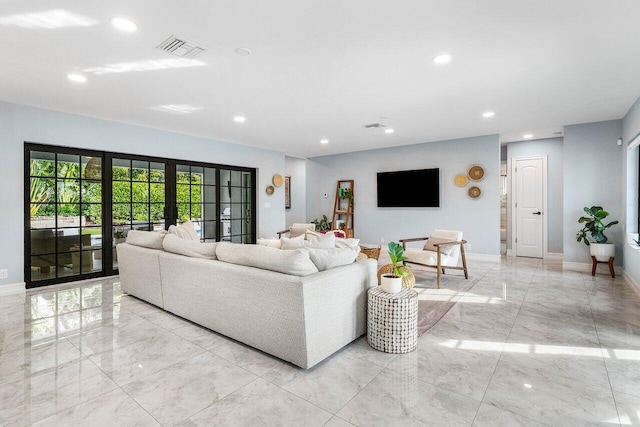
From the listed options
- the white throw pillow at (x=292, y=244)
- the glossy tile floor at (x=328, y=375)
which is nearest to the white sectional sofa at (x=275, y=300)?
the glossy tile floor at (x=328, y=375)

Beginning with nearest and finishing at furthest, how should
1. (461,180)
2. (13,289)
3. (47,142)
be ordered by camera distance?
(13,289), (47,142), (461,180)

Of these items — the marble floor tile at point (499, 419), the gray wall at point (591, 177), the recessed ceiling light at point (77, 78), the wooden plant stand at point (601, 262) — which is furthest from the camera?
the gray wall at point (591, 177)

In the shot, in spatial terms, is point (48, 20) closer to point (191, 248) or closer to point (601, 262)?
point (191, 248)

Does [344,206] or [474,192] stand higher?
[474,192]

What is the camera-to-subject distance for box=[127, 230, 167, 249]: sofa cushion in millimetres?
3678

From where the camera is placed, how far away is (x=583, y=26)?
8.07 ft

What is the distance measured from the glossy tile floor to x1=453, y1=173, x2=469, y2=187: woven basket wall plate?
3.58m

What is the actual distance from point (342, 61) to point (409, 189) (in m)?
4.77

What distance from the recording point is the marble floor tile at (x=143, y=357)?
2.19m

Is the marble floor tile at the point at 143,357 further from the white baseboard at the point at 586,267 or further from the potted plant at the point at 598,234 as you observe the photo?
the white baseboard at the point at 586,267

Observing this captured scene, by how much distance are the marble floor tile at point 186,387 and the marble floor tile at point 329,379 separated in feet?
0.77

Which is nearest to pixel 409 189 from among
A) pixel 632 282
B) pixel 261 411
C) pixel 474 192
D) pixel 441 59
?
pixel 474 192

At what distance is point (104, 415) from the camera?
68.9 inches

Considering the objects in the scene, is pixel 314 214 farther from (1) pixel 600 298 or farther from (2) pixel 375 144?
(1) pixel 600 298
